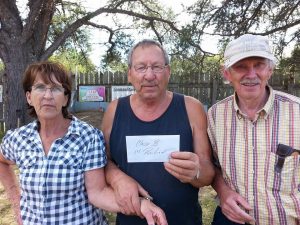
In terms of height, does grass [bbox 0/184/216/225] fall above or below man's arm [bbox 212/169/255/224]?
below

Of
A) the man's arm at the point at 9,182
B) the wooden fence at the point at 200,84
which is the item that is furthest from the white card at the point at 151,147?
the wooden fence at the point at 200,84

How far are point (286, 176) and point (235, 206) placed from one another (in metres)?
0.30

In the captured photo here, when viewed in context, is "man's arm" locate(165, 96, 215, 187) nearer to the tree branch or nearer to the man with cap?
the man with cap

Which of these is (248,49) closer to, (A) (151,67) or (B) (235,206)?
(A) (151,67)

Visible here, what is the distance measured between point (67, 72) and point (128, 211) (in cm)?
84

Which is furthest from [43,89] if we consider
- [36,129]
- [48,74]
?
[36,129]

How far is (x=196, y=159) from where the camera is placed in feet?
5.86

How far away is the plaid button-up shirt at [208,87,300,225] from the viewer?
1854mm

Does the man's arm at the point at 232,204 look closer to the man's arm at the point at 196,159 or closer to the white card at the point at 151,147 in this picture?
the man's arm at the point at 196,159

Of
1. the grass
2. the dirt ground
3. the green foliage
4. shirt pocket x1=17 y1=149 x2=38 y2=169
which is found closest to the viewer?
shirt pocket x1=17 y1=149 x2=38 y2=169

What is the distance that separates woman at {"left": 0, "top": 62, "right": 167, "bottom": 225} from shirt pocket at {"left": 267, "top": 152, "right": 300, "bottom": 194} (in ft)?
2.09

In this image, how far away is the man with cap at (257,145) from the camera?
186 cm

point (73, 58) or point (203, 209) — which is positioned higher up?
point (73, 58)

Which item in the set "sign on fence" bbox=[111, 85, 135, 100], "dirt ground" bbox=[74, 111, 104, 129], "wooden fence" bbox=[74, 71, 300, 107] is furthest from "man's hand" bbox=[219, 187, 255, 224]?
"sign on fence" bbox=[111, 85, 135, 100]
